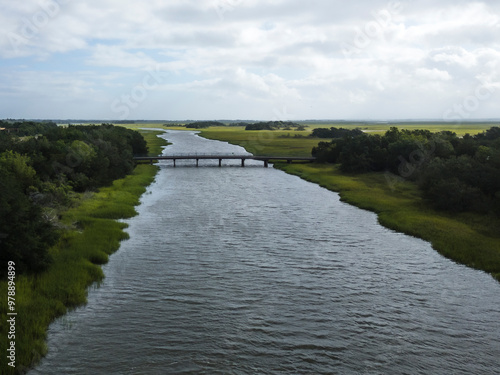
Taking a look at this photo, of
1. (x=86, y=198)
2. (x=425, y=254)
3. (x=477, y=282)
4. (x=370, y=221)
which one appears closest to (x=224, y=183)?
(x=86, y=198)

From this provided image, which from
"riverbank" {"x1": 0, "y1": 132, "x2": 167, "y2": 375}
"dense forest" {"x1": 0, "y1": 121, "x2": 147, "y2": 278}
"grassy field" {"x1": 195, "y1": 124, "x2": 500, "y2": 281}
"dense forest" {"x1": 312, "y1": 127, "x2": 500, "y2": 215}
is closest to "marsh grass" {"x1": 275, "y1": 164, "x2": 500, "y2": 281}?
"grassy field" {"x1": 195, "y1": 124, "x2": 500, "y2": 281}

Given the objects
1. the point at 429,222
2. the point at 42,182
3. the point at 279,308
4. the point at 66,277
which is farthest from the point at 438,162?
the point at 42,182

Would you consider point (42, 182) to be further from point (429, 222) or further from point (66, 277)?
point (429, 222)

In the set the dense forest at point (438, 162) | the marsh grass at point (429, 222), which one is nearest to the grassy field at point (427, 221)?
the marsh grass at point (429, 222)

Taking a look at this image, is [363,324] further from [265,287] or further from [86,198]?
[86,198]

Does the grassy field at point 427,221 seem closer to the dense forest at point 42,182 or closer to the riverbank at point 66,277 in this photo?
the riverbank at point 66,277

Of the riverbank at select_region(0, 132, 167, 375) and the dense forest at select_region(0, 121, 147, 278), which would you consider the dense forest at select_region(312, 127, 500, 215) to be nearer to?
the riverbank at select_region(0, 132, 167, 375)

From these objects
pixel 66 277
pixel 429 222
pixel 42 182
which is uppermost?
pixel 42 182
